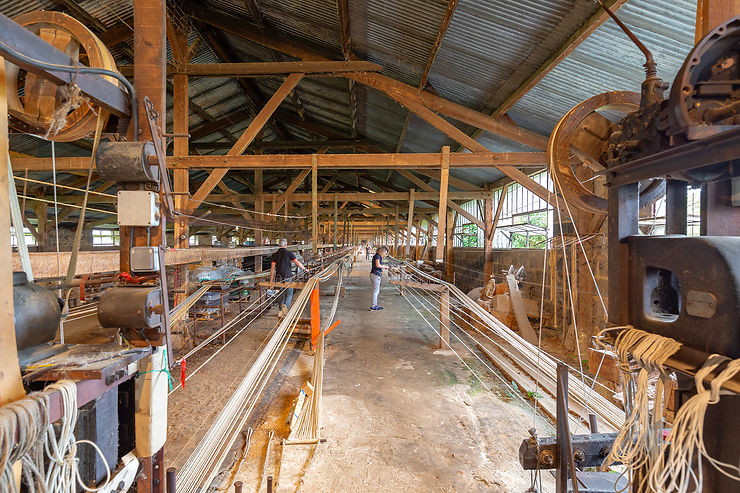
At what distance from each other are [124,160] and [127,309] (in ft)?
2.32

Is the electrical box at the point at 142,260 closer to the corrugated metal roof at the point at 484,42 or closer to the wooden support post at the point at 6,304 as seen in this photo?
the wooden support post at the point at 6,304

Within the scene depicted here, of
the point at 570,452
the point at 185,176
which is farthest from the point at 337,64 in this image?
the point at 570,452

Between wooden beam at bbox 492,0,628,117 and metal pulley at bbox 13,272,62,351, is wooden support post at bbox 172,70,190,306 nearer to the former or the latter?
metal pulley at bbox 13,272,62,351

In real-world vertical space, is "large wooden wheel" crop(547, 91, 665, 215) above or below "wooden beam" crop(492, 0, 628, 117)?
below

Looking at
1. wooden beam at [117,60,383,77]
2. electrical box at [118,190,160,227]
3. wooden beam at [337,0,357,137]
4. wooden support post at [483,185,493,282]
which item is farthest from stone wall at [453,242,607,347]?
wooden beam at [117,60,383,77]

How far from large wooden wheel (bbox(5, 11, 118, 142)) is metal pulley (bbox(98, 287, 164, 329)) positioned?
0.81 meters

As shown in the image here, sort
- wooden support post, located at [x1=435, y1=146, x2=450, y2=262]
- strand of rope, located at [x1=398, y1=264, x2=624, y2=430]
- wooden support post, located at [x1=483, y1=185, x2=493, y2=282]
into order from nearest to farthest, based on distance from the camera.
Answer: strand of rope, located at [x1=398, y1=264, x2=624, y2=430] → wooden support post, located at [x1=435, y1=146, x2=450, y2=262] → wooden support post, located at [x1=483, y1=185, x2=493, y2=282]

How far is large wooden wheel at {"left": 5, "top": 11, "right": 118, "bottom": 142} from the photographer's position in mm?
1373

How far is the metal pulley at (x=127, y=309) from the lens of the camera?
4.77 feet

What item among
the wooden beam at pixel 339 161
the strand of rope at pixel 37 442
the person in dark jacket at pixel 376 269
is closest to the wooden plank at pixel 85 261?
the strand of rope at pixel 37 442

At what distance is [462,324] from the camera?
7660 millimetres

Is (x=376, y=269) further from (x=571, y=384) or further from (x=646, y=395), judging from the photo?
(x=646, y=395)

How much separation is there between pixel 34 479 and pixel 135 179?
1.20 m

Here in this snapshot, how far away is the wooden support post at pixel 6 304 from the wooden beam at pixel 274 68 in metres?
4.42
